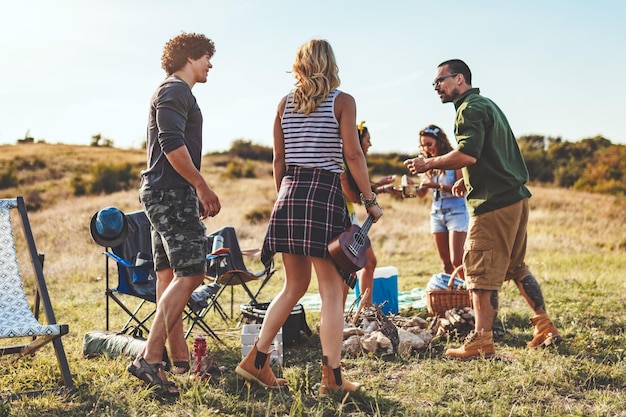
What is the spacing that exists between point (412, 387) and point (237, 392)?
890 millimetres

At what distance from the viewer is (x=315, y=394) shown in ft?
10.7

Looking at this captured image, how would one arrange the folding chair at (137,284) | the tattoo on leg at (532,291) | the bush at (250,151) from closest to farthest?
1. the tattoo on leg at (532,291)
2. the folding chair at (137,284)
3. the bush at (250,151)

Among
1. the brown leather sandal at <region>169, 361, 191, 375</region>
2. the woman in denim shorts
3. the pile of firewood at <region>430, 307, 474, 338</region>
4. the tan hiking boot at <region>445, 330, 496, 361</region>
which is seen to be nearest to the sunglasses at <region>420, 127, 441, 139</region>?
the woman in denim shorts

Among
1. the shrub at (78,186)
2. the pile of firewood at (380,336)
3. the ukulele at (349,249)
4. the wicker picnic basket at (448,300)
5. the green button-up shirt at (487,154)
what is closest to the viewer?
the ukulele at (349,249)

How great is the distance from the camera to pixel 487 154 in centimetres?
394

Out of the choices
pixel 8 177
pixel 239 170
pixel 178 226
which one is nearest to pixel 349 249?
pixel 178 226

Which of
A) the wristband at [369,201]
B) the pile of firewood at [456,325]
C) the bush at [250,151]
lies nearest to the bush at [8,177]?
the bush at [250,151]

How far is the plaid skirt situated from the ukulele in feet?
0.18

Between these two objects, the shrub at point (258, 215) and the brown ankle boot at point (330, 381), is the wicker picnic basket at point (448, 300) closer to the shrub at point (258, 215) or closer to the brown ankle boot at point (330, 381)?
the brown ankle boot at point (330, 381)

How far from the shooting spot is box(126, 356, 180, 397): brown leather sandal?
3.23 metres

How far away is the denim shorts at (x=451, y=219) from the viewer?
543 cm

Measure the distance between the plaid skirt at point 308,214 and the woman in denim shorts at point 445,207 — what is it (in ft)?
7.44

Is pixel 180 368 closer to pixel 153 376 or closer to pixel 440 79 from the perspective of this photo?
pixel 153 376

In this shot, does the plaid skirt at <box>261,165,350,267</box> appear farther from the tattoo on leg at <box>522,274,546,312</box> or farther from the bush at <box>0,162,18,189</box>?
the bush at <box>0,162,18,189</box>
